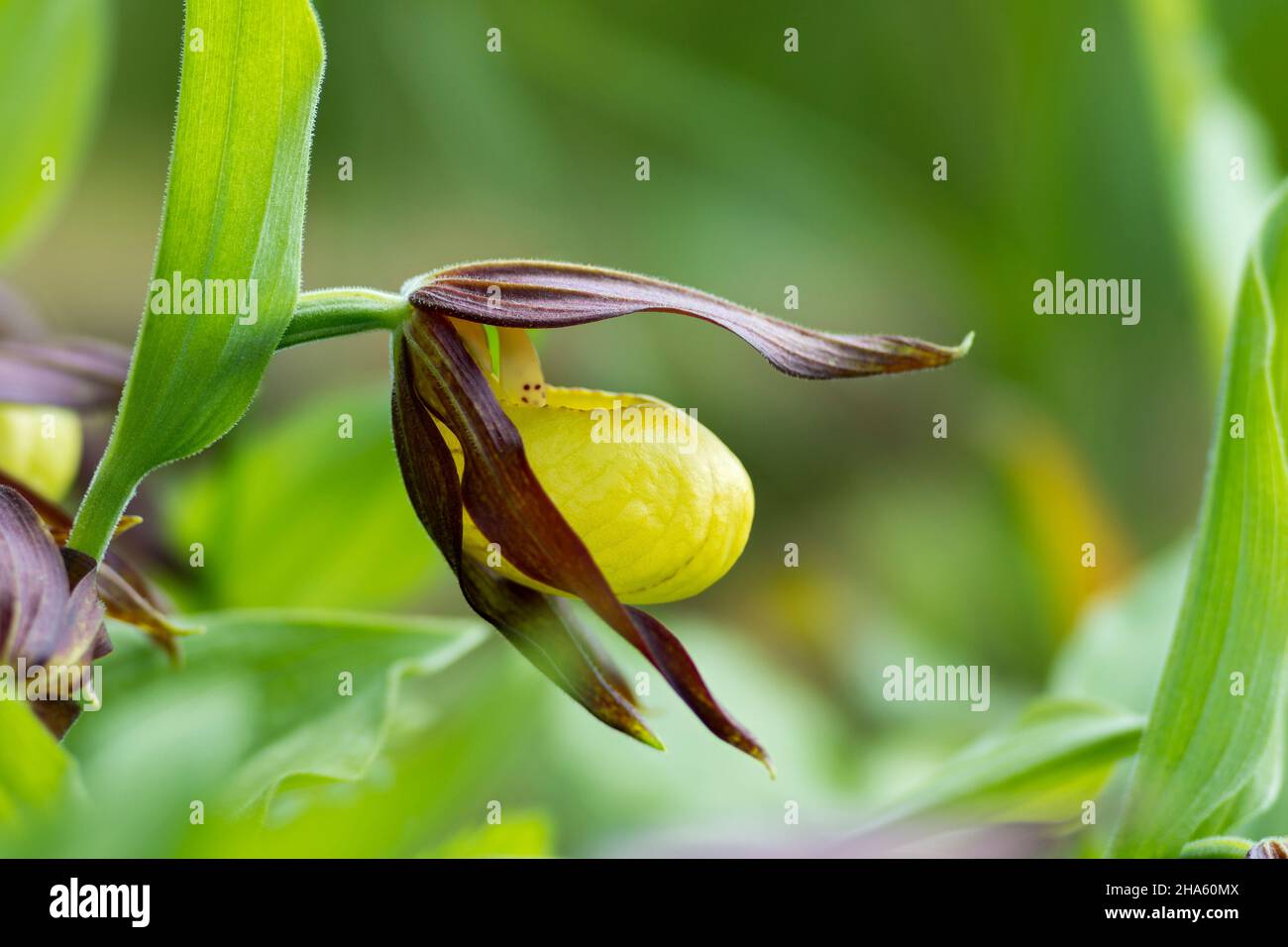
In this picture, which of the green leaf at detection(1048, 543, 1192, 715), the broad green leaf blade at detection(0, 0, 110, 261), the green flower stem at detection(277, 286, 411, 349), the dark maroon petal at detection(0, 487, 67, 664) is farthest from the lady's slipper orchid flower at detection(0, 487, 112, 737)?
the green leaf at detection(1048, 543, 1192, 715)

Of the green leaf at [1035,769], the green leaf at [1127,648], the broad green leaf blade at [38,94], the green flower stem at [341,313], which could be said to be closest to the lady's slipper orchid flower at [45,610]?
the green flower stem at [341,313]

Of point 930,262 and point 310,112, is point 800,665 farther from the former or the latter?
point 310,112

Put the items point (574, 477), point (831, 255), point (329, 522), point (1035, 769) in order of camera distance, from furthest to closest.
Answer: point (831, 255), point (329, 522), point (1035, 769), point (574, 477)

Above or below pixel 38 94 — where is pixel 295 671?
below

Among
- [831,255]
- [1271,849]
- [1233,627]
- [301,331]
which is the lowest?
[1271,849]

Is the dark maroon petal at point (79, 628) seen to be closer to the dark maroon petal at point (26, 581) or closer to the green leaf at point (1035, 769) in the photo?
the dark maroon petal at point (26, 581)

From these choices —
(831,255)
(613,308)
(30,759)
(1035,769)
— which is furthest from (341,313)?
(831,255)

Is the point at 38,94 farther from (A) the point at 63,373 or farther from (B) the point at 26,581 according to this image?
(B) the point at 26,581
